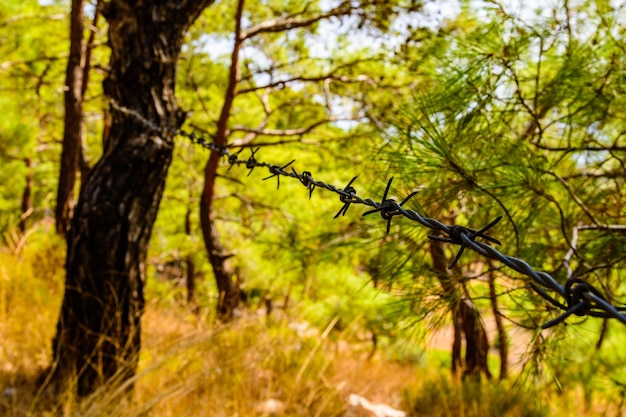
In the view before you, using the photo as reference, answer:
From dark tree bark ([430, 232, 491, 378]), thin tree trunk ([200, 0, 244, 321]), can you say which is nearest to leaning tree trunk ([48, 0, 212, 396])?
dark tree bark ([430, 232, 491, 378])

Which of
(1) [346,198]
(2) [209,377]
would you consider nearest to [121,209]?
(2) [209,377]

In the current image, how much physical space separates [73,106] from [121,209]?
2221 mm

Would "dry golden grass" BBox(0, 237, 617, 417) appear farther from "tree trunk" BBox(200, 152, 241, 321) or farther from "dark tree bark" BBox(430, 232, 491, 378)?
"tree trunk" BBox(200, 152, 241, 321)

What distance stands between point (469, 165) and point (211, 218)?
3.21 metres

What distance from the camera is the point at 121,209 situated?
2137 mm

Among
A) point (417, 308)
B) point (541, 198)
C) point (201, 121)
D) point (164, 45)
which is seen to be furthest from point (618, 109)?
point (201, 121)

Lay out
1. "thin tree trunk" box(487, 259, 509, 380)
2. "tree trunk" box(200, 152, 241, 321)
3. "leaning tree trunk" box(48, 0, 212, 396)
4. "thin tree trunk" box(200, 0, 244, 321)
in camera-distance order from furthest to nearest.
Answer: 1. "tree trunk" box(200, 152, 241, 321)
2. "thin tree trunk" box(200, 0, 244, 321)
3. "leaning tree trunk" box(48, 0, 212, 396)
4. "thin tree trunk" box(487, 259, 509, 380)

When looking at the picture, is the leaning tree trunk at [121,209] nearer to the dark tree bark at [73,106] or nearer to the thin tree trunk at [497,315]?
the thin tree trunk at [497,315]

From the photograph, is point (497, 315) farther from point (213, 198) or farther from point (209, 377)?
point (213, 198)

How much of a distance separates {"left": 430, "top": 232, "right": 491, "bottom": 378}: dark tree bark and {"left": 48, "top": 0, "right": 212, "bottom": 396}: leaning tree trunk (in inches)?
45.7

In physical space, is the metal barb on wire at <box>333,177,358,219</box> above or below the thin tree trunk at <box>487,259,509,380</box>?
above

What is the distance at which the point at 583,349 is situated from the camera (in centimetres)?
577

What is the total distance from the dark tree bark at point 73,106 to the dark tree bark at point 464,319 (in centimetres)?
295

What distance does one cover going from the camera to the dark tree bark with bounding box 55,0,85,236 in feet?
13.1
